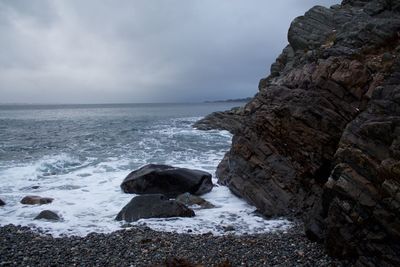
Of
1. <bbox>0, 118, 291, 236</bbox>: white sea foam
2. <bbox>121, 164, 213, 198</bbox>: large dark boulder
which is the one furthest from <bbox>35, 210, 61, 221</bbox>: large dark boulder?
<bbox>121, 164, 213, 198</bbox>: large dark boulder

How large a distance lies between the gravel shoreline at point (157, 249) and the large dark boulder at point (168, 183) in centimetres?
532

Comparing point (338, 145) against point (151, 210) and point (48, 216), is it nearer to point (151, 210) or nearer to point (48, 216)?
point (151, 210)

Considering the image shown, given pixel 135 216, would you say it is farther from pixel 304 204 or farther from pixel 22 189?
pixel 22 189

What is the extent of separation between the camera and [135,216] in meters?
13.9

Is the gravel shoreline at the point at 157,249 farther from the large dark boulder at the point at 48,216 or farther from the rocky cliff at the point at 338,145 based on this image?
the large dark boulder at the point at 48,216

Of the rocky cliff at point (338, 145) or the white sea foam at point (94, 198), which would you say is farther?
the white sea foam at point (94, 198)

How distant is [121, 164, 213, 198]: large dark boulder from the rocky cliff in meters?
1.56

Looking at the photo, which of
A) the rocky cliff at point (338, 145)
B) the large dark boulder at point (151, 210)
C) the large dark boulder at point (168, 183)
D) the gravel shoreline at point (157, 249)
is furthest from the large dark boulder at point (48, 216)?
the rocky cliff at point (338, 145)

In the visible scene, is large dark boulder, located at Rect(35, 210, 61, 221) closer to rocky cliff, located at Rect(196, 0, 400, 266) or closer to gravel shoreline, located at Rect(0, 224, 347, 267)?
gravel shoreline, located at Rect(0, 224, 347, 267)

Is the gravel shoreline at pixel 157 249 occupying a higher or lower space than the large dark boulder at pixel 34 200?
higher

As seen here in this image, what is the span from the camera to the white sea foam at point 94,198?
13203mm

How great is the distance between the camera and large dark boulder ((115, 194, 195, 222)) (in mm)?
13961

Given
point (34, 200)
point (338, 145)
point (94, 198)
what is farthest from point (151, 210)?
point (338, 145)

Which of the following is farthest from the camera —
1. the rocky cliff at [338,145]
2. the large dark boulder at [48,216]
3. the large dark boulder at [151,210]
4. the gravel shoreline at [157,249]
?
the large dark boulder at [48,216]
